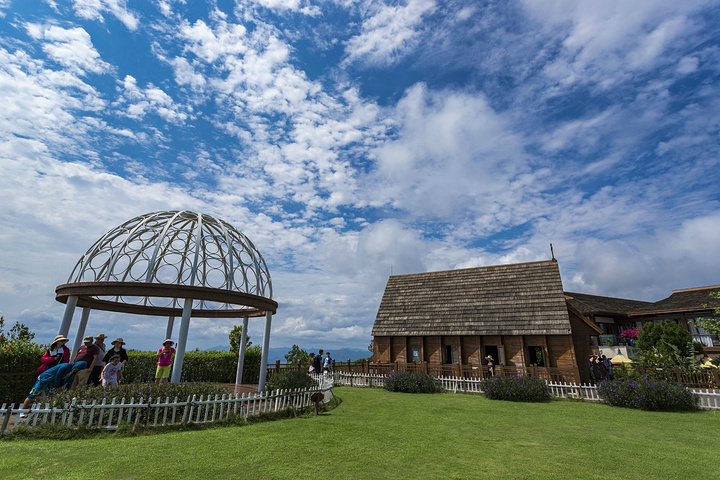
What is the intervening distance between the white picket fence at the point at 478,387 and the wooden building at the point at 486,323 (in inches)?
27.8

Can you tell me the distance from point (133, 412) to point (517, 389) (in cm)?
1444

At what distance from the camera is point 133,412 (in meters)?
8.48

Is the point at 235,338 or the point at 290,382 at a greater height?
the point at 235,338

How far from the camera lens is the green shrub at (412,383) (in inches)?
696

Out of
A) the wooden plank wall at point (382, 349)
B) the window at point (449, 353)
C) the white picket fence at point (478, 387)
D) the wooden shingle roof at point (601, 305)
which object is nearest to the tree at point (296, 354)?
the wooden plank wall at point (382, 349)

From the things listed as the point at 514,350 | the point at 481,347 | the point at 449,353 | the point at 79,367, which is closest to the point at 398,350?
the point at 449,353

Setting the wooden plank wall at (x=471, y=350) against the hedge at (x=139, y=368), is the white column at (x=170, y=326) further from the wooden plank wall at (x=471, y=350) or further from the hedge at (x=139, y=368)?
the wooden plank wall at (x=471, y=350)

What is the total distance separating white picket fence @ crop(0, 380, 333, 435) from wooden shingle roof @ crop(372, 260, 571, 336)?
15001mm

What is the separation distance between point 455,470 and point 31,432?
8.67 meters

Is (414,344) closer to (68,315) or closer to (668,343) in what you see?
(668,343)

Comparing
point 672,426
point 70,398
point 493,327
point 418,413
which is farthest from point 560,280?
point 70,398

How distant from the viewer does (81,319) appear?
13.4 meters

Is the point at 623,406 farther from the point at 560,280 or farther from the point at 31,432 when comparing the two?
the point at 31,432

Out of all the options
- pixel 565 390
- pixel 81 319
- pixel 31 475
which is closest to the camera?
pixel 31 475
